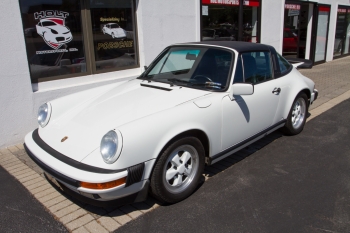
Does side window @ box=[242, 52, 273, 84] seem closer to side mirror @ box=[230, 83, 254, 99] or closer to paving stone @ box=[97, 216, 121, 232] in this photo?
side mirror @ box=[230, 83, 254, 99]

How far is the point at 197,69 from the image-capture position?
3.73 metres

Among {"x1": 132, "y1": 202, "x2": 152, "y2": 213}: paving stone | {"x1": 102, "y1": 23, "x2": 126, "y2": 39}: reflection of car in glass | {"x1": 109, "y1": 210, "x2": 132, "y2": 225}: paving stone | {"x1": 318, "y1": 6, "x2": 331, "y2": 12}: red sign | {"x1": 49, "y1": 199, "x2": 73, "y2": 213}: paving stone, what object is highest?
{"x1": 318, "y1": 6, "x2": 331, "y2": 12}: red sign

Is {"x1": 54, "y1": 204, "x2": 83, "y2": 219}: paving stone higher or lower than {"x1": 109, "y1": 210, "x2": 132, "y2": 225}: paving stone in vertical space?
higher

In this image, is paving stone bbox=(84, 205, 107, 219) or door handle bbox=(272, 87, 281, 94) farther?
door handle bbox=(272, 87, 281, 94)

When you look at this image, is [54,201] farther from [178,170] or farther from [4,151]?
[4,151]

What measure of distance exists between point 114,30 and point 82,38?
2.46ft

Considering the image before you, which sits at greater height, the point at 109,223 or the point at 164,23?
the point at 164,23

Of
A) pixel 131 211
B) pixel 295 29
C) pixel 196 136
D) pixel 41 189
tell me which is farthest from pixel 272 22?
pixel 41 189

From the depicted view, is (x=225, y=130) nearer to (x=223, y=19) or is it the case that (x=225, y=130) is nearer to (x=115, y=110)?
(x=115, y=110)

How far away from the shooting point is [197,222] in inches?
113

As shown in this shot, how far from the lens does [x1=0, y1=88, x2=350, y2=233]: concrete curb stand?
2.89 meters

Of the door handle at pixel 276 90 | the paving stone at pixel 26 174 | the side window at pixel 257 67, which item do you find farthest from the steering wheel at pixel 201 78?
the paving stone at pixel 26 174

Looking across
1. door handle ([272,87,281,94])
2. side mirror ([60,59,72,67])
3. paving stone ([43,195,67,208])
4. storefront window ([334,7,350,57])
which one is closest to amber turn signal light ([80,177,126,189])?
Answer: paving stone ([43,195,67,208])

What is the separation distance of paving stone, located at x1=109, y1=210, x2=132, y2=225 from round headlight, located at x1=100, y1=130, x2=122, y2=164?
699 millimetres
